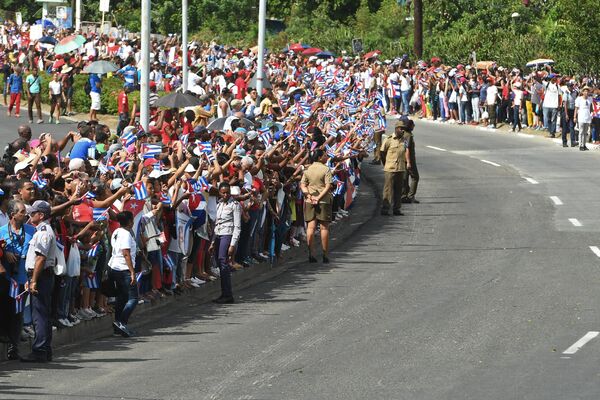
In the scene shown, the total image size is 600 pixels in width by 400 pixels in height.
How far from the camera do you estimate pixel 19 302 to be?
47.7 ft

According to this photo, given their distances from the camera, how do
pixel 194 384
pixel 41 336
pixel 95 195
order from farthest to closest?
pixel 95 195
pixel 41 336
pixel 194 384

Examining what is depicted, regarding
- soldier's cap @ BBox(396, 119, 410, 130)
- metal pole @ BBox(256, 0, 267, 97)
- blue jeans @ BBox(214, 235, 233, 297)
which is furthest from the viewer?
metal pole @ BBox(256, 0, 267, 97)

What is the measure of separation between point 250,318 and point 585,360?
14.8ft

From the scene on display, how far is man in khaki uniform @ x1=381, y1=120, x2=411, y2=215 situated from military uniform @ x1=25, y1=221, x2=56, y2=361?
45.1 feet

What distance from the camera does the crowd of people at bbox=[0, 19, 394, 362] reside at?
47.9ft

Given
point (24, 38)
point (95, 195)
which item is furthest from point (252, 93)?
point (24, 38)

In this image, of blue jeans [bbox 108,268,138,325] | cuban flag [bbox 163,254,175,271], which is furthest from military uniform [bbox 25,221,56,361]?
cuban flag [bbox 163,254,175,271]

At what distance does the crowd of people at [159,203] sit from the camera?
47.9ft

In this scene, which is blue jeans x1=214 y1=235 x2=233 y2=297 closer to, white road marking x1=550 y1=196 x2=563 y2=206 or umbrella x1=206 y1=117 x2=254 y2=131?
umbrella x1=206 y1=117 x2=254 y2=131

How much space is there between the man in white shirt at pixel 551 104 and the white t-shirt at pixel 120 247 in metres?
27.3

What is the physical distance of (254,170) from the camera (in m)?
20.8

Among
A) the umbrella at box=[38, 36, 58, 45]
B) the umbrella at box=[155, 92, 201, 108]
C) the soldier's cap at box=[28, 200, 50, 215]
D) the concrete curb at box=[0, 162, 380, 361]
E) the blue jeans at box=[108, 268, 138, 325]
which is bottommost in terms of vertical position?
the concrete curb at box=[0, 162, 380, 361]

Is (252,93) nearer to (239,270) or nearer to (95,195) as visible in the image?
(239,270)

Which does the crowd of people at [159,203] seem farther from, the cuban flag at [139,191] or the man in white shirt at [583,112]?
the man in white shirt at [583,112]
